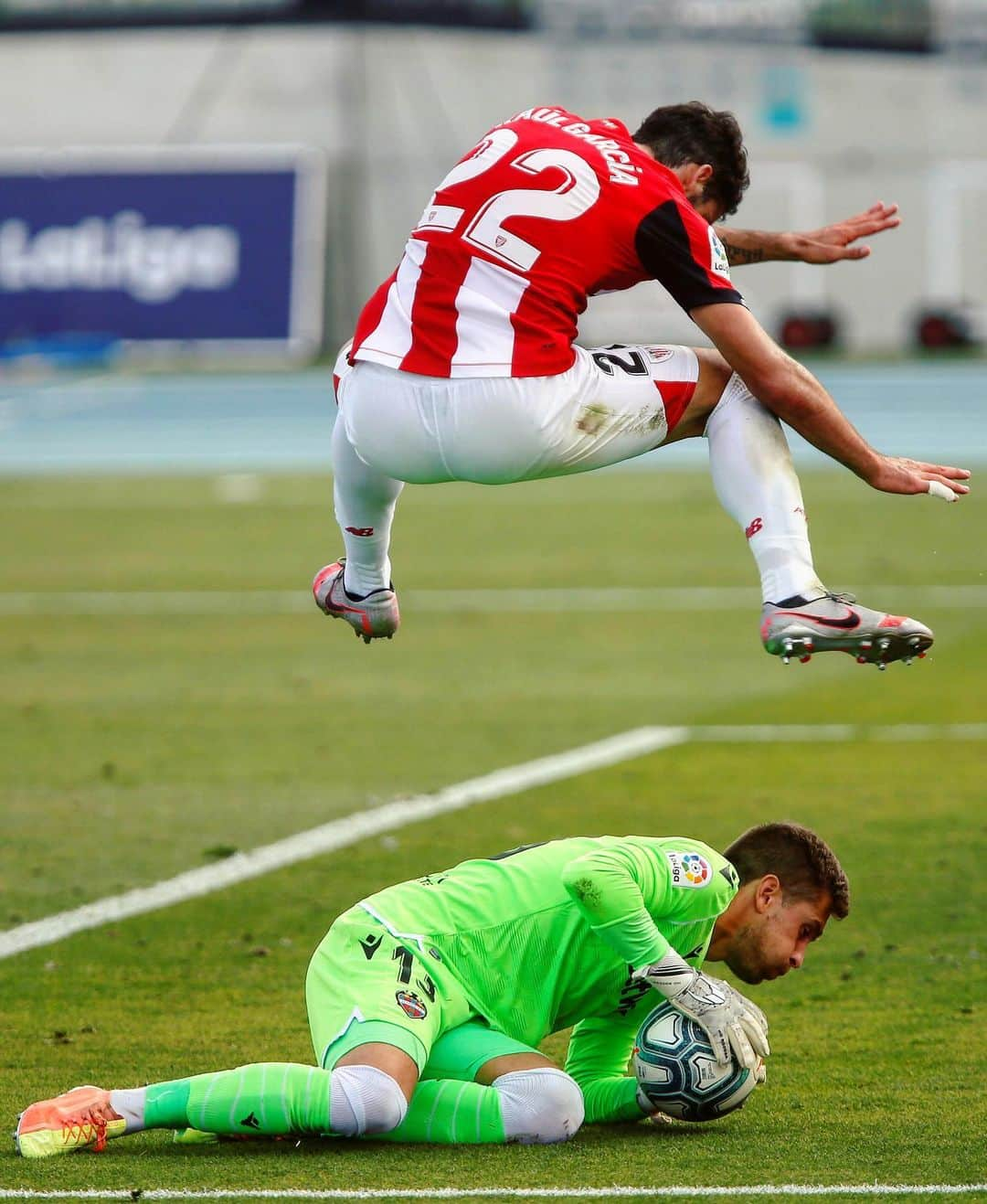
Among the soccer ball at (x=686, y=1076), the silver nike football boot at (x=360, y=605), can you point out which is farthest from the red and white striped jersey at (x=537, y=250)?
the soccer ball at (x=686, y=1076)

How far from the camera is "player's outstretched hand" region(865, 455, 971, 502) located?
5992 millimetres

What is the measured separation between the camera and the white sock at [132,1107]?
5355mm

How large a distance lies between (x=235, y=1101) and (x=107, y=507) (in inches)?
664

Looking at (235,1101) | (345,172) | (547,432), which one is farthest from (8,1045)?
(345,172)

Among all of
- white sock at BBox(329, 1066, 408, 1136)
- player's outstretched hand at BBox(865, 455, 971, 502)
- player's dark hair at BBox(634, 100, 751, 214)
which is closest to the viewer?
white sock at BBox(329, 1066, 408, 1136)

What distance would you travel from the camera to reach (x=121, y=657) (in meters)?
14.4

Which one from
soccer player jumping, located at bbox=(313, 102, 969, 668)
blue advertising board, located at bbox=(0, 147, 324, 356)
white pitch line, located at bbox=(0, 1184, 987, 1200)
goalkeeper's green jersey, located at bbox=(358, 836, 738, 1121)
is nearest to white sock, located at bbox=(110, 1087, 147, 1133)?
white pitch line, located at bbox=(0, 1184, 987, 1200)

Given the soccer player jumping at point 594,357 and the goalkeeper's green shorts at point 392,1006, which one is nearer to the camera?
the goalkeeper's green shorts at point 392,1006

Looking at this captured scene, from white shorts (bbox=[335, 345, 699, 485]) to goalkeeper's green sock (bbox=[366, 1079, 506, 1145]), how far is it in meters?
1.71

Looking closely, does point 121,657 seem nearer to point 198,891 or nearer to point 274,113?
point 198,891

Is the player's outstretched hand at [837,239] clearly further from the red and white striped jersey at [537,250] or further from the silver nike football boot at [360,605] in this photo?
the silver nike football boot at [360,605]

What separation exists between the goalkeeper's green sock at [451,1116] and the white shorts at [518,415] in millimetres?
1708

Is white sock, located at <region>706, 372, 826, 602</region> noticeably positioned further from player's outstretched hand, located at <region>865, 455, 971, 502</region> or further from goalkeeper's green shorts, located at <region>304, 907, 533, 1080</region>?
goalkeeper's green shorts, located at <region>304, 907, 533, 1080</region>

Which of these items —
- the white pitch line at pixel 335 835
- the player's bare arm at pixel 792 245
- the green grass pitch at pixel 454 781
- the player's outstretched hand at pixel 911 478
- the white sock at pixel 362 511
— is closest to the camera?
the green grass pitch at pixel 454 781
